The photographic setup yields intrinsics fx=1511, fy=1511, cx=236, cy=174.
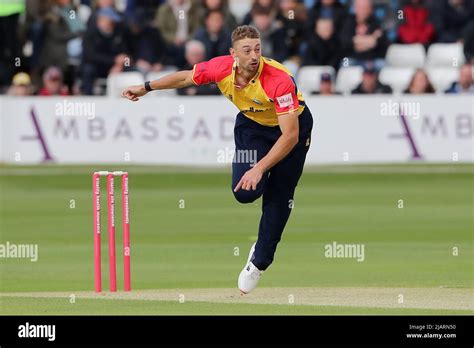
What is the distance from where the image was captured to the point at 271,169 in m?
13.1

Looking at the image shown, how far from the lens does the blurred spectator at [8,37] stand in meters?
27.4

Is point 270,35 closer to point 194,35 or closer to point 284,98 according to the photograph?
point 194,35

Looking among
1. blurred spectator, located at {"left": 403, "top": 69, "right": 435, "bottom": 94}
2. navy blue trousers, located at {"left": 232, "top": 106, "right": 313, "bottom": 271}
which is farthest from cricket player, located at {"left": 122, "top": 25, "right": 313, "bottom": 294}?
blurred spectator, located at {"left": 403, "top": 69, "right": 435, "bottom": 94}

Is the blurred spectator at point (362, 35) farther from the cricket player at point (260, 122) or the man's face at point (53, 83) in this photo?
the cricket player at point (260, 122)

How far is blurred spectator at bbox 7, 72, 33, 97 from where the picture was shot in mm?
26531

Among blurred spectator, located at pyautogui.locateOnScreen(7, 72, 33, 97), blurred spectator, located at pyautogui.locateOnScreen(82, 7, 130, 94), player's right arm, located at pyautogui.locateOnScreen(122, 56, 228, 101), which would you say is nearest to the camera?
player's right arm, located at pyautogui.locateOnScreen(122, 56, 228, 101)

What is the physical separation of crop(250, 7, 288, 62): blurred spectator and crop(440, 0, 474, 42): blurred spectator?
9.80 feet

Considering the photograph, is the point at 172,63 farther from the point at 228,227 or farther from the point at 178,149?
the point at 228,227

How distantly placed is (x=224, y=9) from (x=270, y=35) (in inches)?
40.5

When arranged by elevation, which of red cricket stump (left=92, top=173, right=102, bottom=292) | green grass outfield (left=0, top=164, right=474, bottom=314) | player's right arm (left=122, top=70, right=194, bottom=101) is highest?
player's right arm (left=122, top=70, right=194, bottom=101)

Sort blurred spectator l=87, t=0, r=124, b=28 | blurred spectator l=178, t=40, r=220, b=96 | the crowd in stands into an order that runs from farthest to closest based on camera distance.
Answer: blurred spectator l=87, t=0, r=124, b=28 → the crowd in stands → blurred spectator l=178, t=40, r=220, b=96

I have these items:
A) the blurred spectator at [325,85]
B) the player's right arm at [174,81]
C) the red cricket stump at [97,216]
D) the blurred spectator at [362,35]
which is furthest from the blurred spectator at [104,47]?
the player's right arm at [174,81]

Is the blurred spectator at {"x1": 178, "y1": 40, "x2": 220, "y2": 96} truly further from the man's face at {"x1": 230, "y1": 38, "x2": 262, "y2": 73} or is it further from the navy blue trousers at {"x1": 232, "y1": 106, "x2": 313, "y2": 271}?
the man's face at {"x1": 230, "y1": 38, "x2": 262, "y2": 73}

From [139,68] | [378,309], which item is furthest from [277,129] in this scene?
[139,68]
